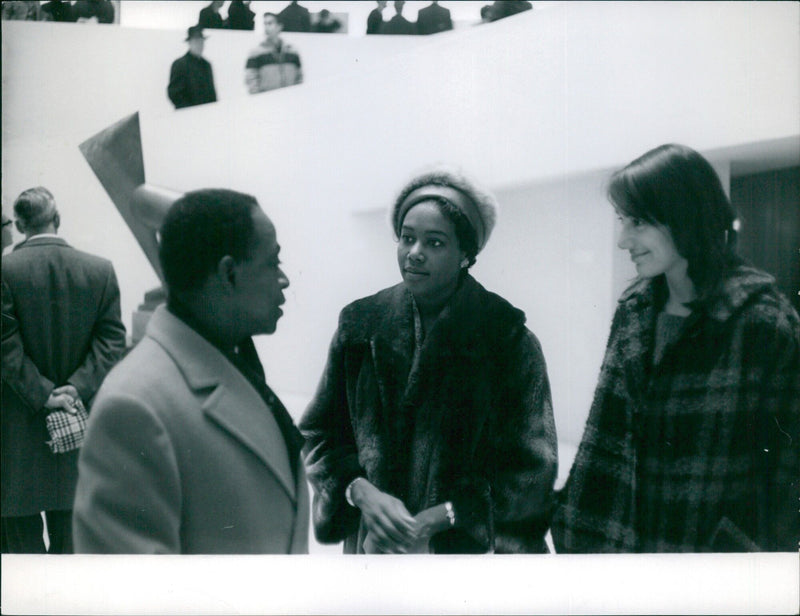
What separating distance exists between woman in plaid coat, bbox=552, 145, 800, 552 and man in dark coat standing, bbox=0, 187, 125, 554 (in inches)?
75.0

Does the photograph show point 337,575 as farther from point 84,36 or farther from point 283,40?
point 84,36

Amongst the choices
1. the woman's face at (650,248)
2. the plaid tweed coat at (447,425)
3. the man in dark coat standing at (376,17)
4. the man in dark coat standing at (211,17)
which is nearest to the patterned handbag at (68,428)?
the plaid tweed coat at (447,425)

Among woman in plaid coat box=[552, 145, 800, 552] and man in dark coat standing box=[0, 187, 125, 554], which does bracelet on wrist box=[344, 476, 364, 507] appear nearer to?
woman in plaid coat box=[552, 145, 800, 552]

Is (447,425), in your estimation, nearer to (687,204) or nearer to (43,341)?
(687,204)

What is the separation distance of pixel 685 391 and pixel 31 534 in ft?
8.46

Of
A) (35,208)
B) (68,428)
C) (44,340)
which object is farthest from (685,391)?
(35,208)

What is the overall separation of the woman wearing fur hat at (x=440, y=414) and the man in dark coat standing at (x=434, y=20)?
1.90 ft

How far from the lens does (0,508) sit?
3080 millimetres

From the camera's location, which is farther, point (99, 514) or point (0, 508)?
point (0, 508)

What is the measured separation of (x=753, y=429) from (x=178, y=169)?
2.41m

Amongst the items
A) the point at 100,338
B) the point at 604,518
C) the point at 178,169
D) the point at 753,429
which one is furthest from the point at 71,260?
the point at 753,429

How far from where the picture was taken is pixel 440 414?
9.67 ft

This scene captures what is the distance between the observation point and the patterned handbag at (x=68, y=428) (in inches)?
119

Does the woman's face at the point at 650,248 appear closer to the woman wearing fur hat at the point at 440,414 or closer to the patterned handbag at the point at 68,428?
the woman wearing fur hat at the point at 440,414
